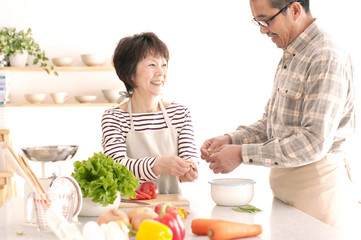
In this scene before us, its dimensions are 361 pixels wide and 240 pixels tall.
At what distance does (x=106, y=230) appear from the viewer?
4.08 ft

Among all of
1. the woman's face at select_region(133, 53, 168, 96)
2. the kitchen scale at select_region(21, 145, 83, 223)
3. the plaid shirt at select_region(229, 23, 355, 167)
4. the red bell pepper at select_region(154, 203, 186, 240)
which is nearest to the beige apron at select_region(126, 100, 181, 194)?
the woman's face at select_region(133, 53, 168, 96)

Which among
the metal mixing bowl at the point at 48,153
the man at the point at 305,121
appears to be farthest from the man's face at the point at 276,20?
the metal mixing bowl at the point at 48,153

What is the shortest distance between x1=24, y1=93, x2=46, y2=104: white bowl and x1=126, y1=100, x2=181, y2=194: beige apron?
259 centimetres

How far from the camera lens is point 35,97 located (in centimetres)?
476

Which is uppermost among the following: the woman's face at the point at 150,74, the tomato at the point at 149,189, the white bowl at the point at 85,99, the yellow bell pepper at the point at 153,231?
the white bowl at the point at 85,99

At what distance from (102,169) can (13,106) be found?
3.35m

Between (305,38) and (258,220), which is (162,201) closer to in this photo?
(258,220)

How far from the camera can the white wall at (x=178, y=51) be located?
196 inches

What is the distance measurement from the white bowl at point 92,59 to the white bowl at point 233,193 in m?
3.09

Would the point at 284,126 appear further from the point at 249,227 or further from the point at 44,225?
the point at 44,225

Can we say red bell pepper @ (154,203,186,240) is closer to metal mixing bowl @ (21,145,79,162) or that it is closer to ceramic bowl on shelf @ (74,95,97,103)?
metal mixing bowl @ (21,145,79,162)

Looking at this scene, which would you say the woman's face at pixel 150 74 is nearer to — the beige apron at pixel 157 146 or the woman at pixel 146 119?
the woman at pixel 146 119

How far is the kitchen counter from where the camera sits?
59.5 inches

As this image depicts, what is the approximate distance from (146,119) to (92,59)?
8.21 ft
